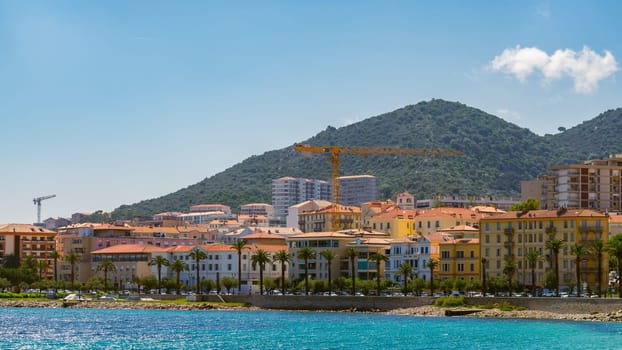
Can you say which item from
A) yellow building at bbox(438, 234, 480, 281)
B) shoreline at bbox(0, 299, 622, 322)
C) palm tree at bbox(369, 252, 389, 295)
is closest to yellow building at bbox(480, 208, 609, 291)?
yellow building at bbox(438, 234, 480, 281)

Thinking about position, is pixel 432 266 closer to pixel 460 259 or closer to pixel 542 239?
pixel 460 259

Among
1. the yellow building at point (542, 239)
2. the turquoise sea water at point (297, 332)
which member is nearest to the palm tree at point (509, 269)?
the yellow building at point (542, 239)

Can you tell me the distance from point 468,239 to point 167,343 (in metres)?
74.4

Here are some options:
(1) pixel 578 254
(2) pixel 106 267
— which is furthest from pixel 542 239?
(2) pixel 106 267

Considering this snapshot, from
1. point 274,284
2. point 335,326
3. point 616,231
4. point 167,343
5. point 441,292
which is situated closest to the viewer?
point 167,343

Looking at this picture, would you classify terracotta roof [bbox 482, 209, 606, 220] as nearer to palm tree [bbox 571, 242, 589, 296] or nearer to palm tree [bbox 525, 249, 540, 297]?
palm tree [bbox 525, 249, 540, 297]

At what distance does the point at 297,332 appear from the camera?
10425cm

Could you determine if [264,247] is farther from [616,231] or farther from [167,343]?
[167,343]

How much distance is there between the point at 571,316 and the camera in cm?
11788

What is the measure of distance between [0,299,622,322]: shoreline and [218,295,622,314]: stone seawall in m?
0.56

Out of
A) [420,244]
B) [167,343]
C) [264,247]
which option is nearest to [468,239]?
[420,244]

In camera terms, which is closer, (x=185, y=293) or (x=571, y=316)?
(x=571, y=316)

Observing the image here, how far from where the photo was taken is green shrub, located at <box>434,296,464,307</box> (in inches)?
5128

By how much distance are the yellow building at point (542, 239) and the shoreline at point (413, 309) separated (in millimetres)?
20013
